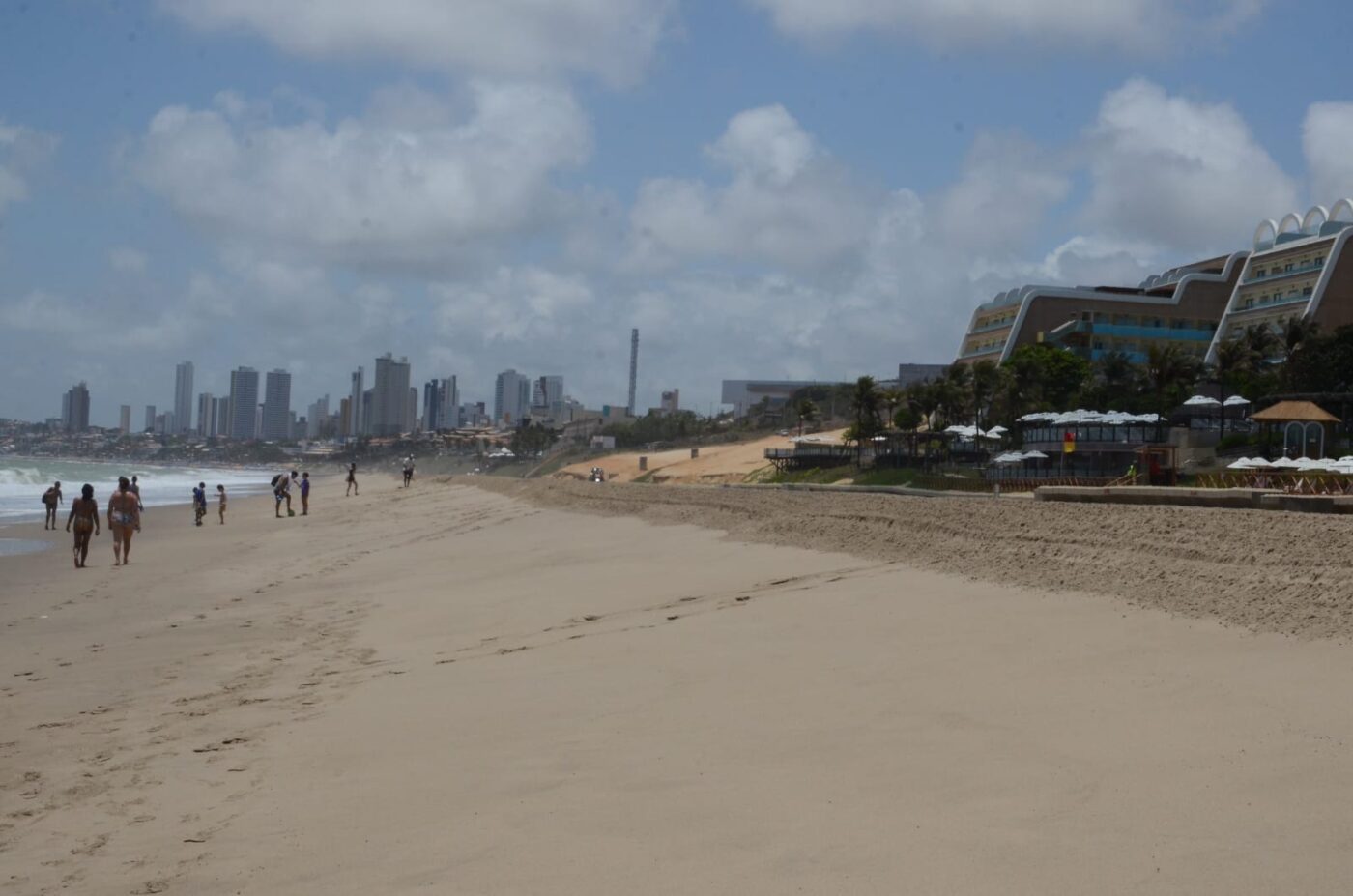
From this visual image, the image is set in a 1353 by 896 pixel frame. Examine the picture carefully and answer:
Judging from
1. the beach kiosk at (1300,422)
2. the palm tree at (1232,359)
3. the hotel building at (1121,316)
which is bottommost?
the beach kiosk at (1300,422)

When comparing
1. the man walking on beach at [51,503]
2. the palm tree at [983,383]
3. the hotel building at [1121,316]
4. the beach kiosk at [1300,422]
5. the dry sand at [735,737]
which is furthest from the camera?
the hotel building at [1121,316]

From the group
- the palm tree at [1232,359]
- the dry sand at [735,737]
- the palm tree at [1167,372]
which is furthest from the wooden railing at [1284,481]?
the palm tree at [1232,359]

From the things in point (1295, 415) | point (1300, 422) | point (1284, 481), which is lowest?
point (1284, 481)

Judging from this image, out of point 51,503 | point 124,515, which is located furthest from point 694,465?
point 124,515

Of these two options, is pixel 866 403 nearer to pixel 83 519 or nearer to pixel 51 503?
pixel 51 503

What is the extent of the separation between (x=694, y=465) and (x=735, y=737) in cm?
6988

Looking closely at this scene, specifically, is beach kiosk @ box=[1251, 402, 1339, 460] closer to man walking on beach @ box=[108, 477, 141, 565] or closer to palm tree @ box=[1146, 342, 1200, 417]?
palm tree @ box=[1146, 342, 1200, 417]

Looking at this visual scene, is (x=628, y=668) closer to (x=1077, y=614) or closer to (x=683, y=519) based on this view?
(x=1077, y=614)

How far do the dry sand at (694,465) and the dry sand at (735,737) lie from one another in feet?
165

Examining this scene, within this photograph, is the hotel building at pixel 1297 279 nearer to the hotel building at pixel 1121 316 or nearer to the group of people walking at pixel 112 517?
the hotel building at pixel 1121 316

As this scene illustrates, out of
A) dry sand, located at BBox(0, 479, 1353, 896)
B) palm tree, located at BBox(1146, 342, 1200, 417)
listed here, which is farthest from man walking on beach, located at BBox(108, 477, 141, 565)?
palm tree, located at BBox(1146, 342, 1200, 417)

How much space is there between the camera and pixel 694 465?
7575 centimetres

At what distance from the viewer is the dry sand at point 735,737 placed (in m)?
4.28

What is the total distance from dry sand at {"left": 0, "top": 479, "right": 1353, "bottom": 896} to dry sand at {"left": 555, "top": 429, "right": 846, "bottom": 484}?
5016 centimetres
